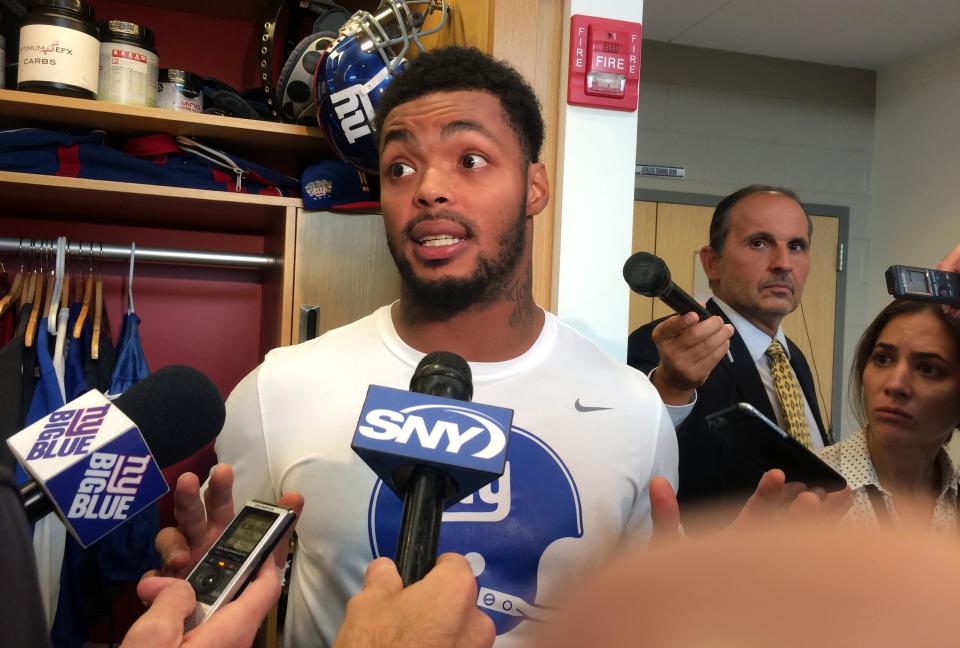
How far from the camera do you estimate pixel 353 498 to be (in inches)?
41.3

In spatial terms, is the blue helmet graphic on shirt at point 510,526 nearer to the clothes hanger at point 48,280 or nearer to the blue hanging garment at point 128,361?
the blue hanging garment at point 128,361

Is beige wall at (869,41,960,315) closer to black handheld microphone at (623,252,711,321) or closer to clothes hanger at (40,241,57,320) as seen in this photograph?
black handheld microphone at (623,252,711,321)

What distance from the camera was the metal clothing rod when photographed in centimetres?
190

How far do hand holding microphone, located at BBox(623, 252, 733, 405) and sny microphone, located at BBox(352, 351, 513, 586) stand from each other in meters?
0.58

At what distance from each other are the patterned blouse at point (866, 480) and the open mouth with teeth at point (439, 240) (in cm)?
98

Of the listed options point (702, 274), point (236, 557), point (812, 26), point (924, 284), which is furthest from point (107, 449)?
point (812, 26)

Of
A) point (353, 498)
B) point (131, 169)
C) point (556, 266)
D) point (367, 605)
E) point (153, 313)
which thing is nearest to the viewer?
point (367, 605)

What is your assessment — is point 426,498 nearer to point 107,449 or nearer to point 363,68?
point 107,449

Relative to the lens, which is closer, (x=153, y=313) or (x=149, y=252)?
(x=149, y=252)

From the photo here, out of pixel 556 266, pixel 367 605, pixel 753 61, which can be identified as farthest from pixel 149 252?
pixel 753 61

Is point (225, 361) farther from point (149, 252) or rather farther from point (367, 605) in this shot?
point (367, 605)

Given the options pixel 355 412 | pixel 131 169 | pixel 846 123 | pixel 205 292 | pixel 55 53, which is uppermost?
pixel 846 123

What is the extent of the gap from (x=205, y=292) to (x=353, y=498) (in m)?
1.43

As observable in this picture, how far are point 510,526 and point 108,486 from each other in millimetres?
560
